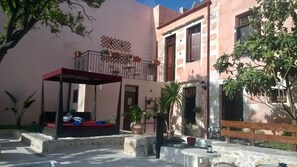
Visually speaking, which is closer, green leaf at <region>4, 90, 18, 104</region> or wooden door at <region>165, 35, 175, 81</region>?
green leaf at <region>4, 90, 18, 104</region>

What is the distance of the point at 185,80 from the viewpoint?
14.0 meters

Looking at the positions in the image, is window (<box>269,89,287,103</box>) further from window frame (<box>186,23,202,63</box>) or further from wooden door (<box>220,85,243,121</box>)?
window frame (<box>186,23,202,63</box>)

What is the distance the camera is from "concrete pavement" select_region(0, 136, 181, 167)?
25.1ft

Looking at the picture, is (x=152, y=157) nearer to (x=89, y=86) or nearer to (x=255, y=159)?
(x=255, y=159)

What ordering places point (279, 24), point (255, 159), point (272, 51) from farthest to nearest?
point (279, 24) < point (272, 51) < point (255, 159)

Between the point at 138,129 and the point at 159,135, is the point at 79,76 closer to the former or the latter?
the point at 138,129

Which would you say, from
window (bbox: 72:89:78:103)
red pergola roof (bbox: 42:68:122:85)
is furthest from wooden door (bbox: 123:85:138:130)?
window (bbox: 72:89:78:103)

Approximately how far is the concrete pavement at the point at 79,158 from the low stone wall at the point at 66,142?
207 mm

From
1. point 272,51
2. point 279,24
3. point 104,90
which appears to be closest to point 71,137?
point 104,90

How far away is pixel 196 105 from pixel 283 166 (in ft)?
26.8

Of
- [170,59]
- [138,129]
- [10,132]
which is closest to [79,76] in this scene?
[138,129]

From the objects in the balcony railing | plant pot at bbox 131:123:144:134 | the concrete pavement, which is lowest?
the concrete pavement

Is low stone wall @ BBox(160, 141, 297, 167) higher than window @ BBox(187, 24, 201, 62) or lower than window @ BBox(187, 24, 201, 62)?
lower

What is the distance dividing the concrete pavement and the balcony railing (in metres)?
5.57
